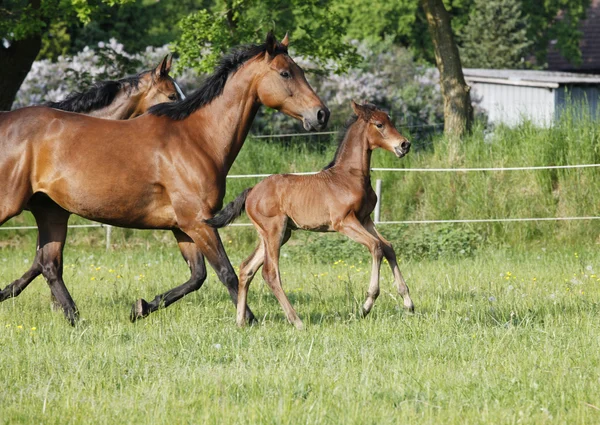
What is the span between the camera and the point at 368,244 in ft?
25.4

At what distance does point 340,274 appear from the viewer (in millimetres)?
12000

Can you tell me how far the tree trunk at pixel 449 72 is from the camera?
19141mm

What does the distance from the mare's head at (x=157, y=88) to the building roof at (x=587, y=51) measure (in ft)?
125

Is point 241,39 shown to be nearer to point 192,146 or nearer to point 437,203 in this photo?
point 437,203

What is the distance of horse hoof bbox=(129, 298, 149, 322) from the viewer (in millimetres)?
8102

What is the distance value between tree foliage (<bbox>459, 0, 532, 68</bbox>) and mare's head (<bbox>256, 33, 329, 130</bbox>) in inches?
1343

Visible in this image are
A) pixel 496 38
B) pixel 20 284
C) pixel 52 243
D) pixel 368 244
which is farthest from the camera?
pixel 496 38

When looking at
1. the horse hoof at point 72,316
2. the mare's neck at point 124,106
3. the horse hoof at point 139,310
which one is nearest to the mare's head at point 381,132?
the horse hoof at point 139,310

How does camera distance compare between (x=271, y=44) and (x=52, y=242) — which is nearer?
(x=271, y=44)

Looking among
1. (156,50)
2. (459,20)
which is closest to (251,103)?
(156,50)

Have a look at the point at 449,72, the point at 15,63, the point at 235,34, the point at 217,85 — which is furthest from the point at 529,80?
the point at 217,85

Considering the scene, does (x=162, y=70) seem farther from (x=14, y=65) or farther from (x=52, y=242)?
(x=14, y=65)

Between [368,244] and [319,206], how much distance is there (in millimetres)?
537

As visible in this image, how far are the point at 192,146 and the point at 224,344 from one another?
1.83 m
